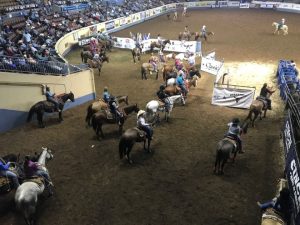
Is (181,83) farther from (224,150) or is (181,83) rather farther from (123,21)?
(123,21)

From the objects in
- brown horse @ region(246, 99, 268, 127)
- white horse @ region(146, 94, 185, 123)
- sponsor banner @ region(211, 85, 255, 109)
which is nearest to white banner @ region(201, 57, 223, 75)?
sponsor banner @ region(211, 85, 255, 109)

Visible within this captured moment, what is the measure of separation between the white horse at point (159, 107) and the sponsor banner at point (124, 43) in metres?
15.6

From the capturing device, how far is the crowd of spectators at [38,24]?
19.8m

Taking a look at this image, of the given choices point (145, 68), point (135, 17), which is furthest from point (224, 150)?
point (135, 17)

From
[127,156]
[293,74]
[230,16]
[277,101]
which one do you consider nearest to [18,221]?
[127,156]

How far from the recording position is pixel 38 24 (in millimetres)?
31531

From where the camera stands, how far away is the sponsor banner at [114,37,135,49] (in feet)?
104

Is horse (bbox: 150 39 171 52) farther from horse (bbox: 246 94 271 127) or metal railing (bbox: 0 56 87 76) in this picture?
horse (bbox: 246 94 271 127)

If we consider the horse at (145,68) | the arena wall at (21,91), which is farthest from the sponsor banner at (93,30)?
the arena wall at (21,91)

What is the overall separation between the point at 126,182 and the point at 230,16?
43.8 metres

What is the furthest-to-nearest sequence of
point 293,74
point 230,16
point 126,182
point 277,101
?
point 230,16 < point 293,74 < point 277,101 < point 126,182

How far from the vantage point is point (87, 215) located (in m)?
9.85

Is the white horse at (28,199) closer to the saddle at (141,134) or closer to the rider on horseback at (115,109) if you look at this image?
the saddle at (141,134)

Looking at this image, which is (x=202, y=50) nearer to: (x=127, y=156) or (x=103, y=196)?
(x=127, y=156)
